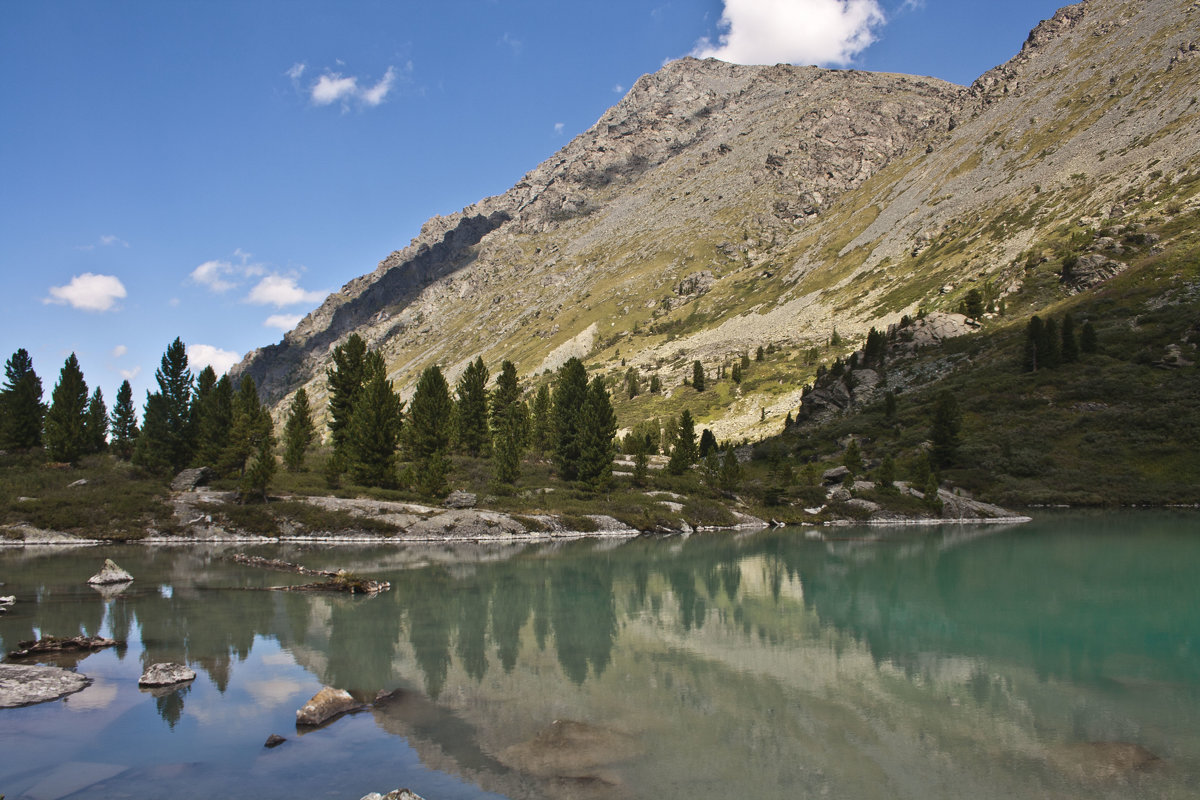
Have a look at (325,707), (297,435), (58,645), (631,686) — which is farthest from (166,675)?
(297,435)

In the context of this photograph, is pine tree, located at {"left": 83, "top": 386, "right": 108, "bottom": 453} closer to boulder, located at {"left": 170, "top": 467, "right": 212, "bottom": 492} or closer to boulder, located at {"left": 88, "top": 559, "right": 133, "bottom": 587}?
boulder, located at {"left": 170, "top": 467, "right": 212, "bottom": 492}

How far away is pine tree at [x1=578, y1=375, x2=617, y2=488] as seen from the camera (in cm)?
6725

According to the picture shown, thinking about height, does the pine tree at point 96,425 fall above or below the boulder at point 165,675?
above

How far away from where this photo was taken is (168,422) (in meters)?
60.1

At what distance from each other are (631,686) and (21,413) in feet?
266

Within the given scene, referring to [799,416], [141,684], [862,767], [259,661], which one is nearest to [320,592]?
[259,661]

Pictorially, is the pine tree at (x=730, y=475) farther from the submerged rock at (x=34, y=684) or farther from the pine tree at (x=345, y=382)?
the submerged rock at (x=34, y=684)

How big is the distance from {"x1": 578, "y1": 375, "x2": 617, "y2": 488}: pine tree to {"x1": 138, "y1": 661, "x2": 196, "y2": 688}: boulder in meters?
50.3

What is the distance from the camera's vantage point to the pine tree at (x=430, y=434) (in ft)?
193

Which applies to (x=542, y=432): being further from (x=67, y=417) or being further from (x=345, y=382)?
(x=67, y=417)

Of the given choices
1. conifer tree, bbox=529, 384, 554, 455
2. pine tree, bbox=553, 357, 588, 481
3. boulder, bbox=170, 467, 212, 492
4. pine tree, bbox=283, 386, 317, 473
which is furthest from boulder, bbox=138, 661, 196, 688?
conifer tree, bbox=529, 384, 554, 455

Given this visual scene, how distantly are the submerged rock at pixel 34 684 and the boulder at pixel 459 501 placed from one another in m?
41.1

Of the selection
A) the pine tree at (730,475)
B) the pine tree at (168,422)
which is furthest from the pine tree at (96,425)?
the pine tree at (730,475)

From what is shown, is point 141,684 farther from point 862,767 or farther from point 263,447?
point 263,447
